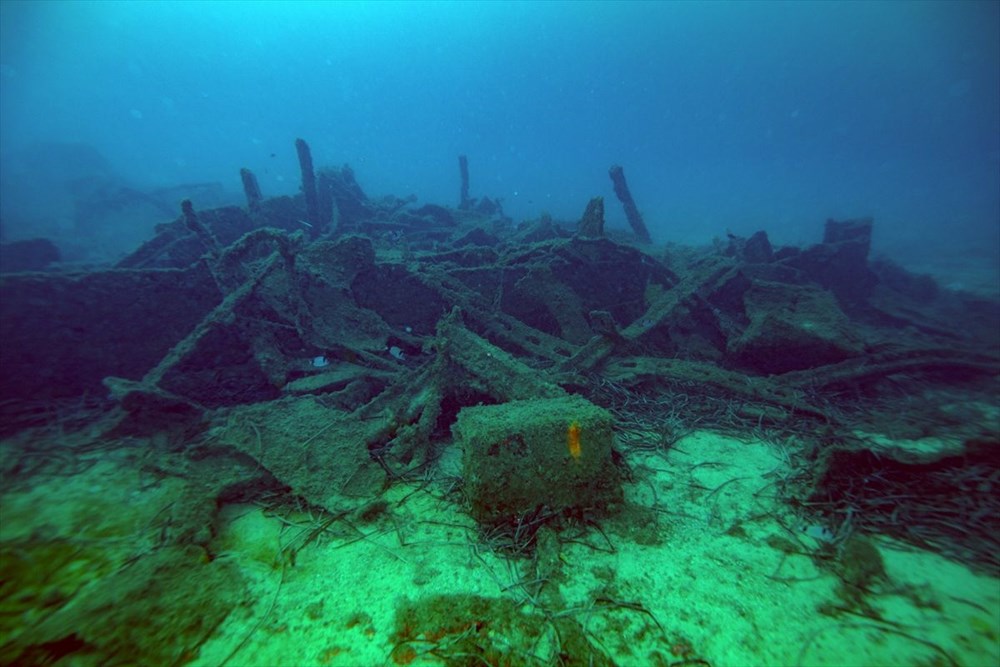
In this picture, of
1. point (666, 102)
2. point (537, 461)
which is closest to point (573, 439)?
point (537, 461)

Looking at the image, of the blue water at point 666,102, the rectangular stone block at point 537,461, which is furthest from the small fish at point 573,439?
the blue water at point 666,102

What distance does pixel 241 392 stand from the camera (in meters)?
5.41

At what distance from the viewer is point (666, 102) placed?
156 metres

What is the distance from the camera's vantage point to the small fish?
3.12 metres

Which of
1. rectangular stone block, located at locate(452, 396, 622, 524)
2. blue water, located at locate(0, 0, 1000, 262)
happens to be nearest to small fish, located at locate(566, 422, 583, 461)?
rectangular stone block, located at locate(452, 396, 622, 524)

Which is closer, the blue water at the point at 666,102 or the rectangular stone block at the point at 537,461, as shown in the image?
the rectangular stone block at the point at 537,461

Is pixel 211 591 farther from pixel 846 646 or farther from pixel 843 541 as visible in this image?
pixel 843 541

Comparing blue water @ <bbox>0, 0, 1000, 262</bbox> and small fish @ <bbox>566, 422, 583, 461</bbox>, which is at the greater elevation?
blue water @ <bbox>0, 0, 1000, 262</bbox>

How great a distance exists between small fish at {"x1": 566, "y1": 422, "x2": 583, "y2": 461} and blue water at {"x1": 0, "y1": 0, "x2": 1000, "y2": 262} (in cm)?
3231

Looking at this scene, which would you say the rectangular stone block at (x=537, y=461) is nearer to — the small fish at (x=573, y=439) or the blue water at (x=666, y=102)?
the small fish at (x=573, y=439)

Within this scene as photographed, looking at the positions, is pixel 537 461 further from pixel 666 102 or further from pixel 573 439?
pixel 666 102

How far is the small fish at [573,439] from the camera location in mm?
3117

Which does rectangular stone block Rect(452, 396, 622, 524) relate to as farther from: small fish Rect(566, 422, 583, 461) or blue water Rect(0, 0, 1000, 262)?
blue water Rect(0, 0, 1000, 262)

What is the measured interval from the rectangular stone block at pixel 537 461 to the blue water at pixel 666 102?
32.1 m
